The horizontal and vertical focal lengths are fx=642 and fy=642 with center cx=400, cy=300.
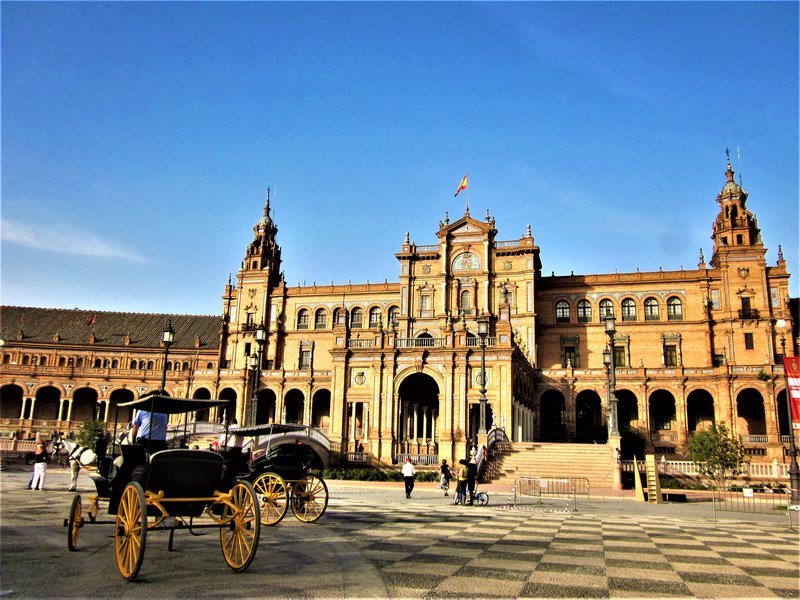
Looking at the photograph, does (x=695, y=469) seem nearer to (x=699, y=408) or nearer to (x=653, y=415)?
(x=653, y=415)

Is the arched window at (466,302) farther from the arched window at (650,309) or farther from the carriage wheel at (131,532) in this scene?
the carriage wheel at (131,532)

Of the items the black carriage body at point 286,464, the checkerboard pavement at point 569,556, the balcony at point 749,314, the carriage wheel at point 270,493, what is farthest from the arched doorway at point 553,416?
the carriage wheel at point 270,493

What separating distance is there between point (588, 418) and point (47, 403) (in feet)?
184

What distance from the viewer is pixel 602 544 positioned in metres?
11.9

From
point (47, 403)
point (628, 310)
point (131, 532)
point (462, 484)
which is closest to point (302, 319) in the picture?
point (47, 403)

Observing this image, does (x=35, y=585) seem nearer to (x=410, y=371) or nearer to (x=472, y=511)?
(x=472, y=511)

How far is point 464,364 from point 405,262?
69.0 feet

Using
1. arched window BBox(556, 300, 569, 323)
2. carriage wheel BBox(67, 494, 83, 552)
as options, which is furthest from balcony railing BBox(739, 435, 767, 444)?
carriage wheel BBox(67, 494, 83, 552)

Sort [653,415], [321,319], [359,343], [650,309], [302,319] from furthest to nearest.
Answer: [302,319] → [321,319] → [650,309] → [653,415] → [359,343]

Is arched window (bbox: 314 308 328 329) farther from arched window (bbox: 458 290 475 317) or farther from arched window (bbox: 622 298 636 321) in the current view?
arched window (bbox: 622 298 636 321)

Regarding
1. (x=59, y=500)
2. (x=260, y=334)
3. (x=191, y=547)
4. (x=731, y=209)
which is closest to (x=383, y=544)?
(x=191, y=547)

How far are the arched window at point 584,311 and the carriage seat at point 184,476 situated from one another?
180 feet

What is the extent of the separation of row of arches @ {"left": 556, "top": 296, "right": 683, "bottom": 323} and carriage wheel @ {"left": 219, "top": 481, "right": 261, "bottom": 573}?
55.2 meters

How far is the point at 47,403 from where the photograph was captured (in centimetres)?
6919
